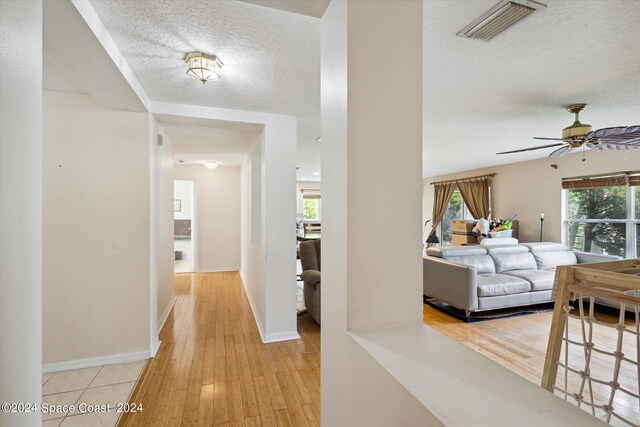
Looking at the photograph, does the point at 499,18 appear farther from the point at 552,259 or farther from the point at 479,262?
the point at 552,259

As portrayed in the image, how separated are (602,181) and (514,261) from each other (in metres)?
2.00

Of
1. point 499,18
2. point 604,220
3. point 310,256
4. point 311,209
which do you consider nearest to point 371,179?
point 499,18

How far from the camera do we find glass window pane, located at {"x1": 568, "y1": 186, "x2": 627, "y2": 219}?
4.66m

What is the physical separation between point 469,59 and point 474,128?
194 cm

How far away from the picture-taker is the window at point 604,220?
4492mm

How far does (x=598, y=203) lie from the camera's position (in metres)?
4.95

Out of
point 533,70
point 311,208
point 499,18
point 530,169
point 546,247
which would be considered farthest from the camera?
point 311,208

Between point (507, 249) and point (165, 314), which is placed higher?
point (507, 249)

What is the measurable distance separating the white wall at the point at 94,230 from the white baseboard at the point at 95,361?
17mm

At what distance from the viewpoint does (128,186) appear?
2709 mm

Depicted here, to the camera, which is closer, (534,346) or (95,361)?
(95,361)

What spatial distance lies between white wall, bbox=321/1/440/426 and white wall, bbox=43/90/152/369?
2369 mm

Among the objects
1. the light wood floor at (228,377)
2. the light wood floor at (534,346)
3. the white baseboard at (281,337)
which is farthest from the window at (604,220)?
the white baseboard at (281,337)

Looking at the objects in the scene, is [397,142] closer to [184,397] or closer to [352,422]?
[352,422]
